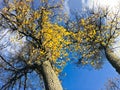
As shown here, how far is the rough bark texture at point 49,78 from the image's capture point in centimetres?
1300

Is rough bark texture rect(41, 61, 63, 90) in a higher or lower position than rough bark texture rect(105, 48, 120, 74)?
higher

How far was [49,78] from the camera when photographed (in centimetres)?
1345

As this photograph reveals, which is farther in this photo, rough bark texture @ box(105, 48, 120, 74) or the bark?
rough bark texture @ box(105, 48, 120, 74)

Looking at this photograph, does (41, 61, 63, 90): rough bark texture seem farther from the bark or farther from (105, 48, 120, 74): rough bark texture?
(105, 48, 120, 74): rough bark texture

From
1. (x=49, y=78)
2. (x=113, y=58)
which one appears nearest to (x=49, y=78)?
(x=49, y=78)

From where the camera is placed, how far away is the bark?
1300cm

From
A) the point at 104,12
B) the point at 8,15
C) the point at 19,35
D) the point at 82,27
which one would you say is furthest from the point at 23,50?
the point at 104,12

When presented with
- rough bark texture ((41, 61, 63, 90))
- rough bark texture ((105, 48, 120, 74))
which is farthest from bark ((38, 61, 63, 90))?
rough bark texture ((105, 48, 120, 74))

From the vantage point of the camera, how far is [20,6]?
1596 centimetres

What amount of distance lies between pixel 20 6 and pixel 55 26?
2326mm

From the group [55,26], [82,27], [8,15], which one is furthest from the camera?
[82,27]

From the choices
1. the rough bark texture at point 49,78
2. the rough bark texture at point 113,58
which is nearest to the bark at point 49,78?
the rough bark texture at point 49,78

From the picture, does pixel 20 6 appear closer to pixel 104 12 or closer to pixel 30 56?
pixel 30 56

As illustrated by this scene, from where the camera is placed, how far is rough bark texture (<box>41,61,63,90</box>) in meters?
13.0
